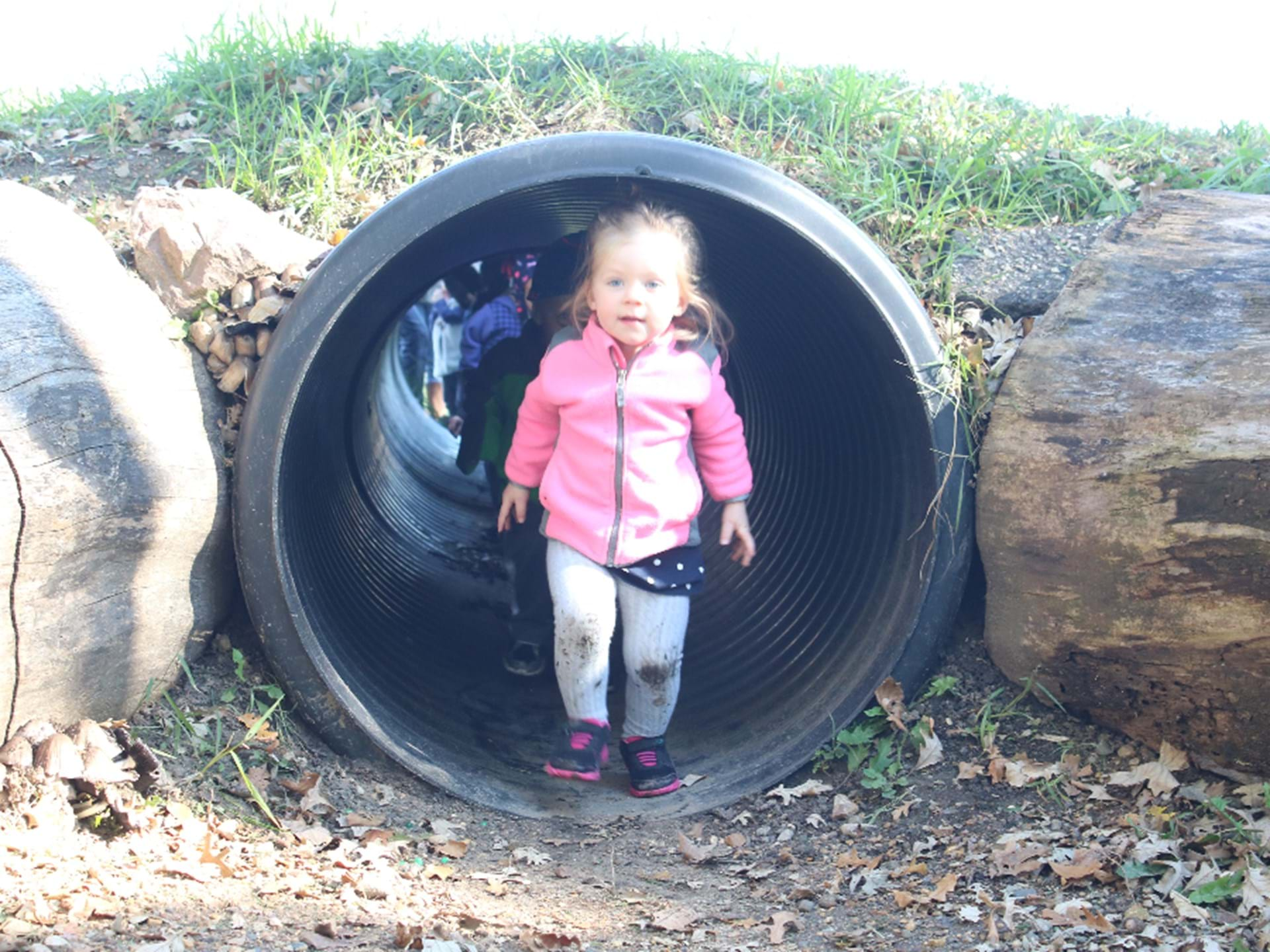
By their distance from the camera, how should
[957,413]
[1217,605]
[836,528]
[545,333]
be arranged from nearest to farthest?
[1217,605]
[957,413]
[836,528]
[545,333]

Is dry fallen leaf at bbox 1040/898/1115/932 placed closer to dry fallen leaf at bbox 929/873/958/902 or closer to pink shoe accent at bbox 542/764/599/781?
dry fallen leaf at bbox 929/873/958/902

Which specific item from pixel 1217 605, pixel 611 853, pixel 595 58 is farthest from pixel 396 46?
pixel 1217 605

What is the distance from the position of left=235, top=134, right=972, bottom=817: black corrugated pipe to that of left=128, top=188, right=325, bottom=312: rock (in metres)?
0.37

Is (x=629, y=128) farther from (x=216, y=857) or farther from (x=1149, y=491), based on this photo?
(x=216, y=857)

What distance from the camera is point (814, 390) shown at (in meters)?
4.57

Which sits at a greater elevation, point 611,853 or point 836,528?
point 836,528

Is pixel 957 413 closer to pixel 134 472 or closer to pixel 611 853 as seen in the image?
pixel 611 853

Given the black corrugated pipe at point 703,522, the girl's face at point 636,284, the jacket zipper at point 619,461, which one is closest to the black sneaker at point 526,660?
the black corrugated pipe at point 703,522

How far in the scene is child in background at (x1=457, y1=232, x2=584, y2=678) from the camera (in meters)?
5.16

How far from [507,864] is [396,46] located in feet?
14.9

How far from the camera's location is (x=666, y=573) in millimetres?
3775

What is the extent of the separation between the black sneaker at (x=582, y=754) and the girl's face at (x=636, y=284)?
125 cm

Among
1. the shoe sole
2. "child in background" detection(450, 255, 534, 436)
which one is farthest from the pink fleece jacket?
"child in background" detection(450, 255, 534, 436)

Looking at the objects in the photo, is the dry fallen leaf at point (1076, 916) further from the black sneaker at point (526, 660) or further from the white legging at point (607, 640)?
the black sneaker at point (526, 660)
